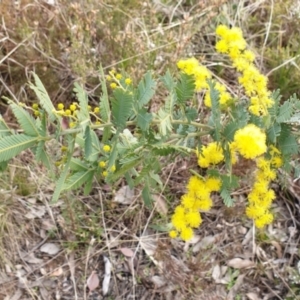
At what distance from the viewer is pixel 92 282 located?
201cm

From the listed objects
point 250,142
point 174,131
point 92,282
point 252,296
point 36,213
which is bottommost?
point 252,296

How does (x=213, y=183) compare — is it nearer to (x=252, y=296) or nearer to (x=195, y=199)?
(x=195, y=199)

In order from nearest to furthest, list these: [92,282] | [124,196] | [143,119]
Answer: [143,119], [92,282], [124,196]

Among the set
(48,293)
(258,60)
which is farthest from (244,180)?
(48,293)

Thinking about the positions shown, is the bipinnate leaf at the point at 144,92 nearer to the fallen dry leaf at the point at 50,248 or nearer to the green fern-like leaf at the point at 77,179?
the green fern-like leaf at the point at 77,179

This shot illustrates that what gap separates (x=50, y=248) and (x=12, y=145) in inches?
43.8

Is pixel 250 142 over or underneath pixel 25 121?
underneath

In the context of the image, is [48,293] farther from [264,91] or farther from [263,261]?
[264,91]

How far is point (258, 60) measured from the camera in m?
2.44

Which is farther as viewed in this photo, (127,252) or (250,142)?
(127,252)

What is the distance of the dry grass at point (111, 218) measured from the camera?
2.01 meters

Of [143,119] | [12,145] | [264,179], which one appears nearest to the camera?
[12,145]

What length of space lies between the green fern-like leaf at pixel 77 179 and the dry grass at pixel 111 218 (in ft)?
2.45

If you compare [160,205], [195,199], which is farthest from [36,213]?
[195,199]
